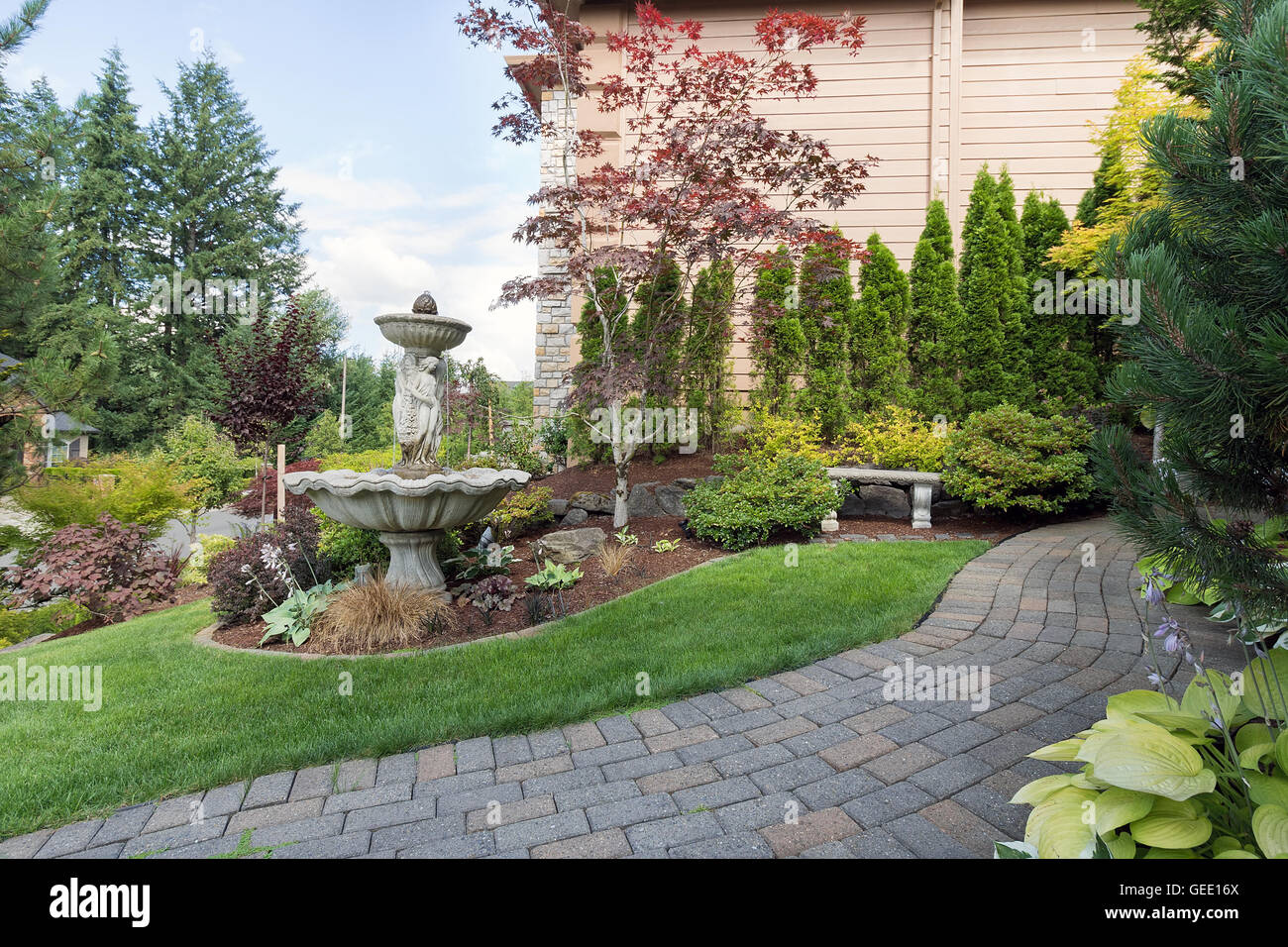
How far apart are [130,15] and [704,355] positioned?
21.5 feet

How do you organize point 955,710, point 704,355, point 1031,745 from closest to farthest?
point 1031,745
point 955,710
point 704,355

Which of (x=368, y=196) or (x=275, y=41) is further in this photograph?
(x=368, y=196)

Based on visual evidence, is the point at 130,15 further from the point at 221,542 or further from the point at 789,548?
the point at 789,548

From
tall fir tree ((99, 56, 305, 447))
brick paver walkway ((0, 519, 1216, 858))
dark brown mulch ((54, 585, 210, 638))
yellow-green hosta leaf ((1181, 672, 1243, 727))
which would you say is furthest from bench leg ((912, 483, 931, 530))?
tall fir tree ((99, 56, 305, 447))

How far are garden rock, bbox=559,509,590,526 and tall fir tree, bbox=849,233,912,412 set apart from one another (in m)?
4.18

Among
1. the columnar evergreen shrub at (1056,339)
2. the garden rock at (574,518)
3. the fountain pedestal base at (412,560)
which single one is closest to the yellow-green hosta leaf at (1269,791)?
the fountain pedestal base at (412,560)

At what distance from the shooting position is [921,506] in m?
6.51

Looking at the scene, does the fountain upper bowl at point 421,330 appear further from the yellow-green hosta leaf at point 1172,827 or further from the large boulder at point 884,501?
the large boulder at point 884,501

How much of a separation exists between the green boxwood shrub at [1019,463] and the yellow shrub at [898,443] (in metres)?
0.28

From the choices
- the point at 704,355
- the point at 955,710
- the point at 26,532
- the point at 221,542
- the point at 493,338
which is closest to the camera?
the point at 955,710

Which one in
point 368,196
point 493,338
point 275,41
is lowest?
point 493,338

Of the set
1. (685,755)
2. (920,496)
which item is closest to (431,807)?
(685,755)

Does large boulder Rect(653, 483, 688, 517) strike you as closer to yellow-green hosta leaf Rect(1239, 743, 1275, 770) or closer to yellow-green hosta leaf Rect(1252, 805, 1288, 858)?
yellow-green hosta leaf Rect(1239, 743, 1275, 770)

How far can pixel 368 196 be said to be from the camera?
30.8ft
